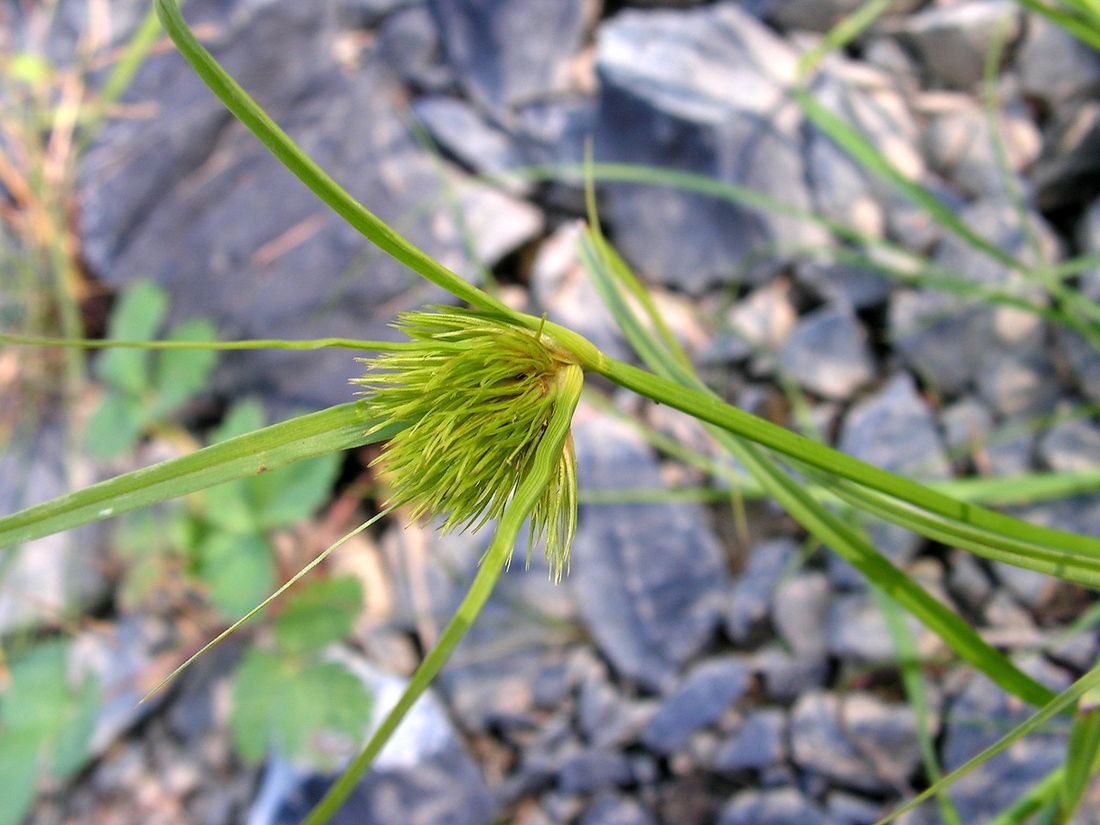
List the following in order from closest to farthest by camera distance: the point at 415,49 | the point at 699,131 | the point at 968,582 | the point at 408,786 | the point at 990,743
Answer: the point at 990,743 → the point at 968,582 → the point at 408,786 → the point at 699,131 → the point at 415,49

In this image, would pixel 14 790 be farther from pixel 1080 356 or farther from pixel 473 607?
pixel 1080 356

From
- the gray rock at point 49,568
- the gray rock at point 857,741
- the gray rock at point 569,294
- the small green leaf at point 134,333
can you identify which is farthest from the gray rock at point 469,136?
the gray rock at point 857,741

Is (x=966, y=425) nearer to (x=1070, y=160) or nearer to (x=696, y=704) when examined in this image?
(x=1070, y=160)

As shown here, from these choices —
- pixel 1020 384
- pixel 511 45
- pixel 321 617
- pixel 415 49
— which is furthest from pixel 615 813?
pixel 415 49

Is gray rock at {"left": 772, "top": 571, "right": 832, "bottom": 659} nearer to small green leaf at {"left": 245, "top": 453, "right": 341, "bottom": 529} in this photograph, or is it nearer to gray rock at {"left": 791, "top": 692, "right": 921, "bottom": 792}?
gray rock at {"left": 791, "top": 692, "right": 921, "bottom": 792}

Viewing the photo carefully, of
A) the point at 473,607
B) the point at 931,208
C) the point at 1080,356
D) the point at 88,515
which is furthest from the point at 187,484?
the point at 1080,356

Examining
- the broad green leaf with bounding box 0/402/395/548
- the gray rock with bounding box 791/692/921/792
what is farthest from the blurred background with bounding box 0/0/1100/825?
the broad green leaf with bounding box 0/402/395/548

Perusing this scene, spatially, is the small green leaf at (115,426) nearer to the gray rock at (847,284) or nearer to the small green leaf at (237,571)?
the small green leaf at (237,571)
